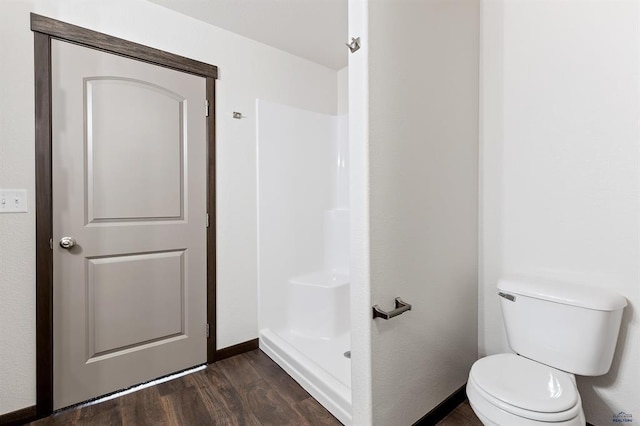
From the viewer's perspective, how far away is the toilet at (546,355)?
3.50ft

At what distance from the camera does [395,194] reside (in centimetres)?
131

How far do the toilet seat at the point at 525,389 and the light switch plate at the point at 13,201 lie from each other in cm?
229

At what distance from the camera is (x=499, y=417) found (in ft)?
3.55

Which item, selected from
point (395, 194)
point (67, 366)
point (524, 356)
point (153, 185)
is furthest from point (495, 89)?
point (67, 366)

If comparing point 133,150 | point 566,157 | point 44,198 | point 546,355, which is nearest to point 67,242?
point 44,198

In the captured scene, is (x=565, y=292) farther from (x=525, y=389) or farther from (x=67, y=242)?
(x=67, y=242)

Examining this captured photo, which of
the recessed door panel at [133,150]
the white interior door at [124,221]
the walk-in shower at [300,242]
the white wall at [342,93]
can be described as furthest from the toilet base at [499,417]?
the white wall at [342,93]

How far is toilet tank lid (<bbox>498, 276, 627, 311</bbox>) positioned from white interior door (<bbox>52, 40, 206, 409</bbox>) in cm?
188

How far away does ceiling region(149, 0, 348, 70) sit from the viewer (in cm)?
187

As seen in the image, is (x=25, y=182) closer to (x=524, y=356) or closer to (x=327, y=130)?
(x=327, y=130)

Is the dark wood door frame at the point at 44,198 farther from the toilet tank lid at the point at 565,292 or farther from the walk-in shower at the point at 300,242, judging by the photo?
the toilet tank lid at the point at 565,292

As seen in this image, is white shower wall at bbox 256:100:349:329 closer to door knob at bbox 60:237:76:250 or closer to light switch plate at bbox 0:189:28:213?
door knob at bbox 60:237:76:250

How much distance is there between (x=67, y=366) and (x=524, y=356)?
237 centimetres

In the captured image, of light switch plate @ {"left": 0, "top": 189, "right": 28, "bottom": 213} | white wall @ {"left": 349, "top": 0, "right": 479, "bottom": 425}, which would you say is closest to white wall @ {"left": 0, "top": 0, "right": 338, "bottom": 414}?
light switch plate @ {"left": 0, "top": 189, "right": 28, "bottom": 213}
